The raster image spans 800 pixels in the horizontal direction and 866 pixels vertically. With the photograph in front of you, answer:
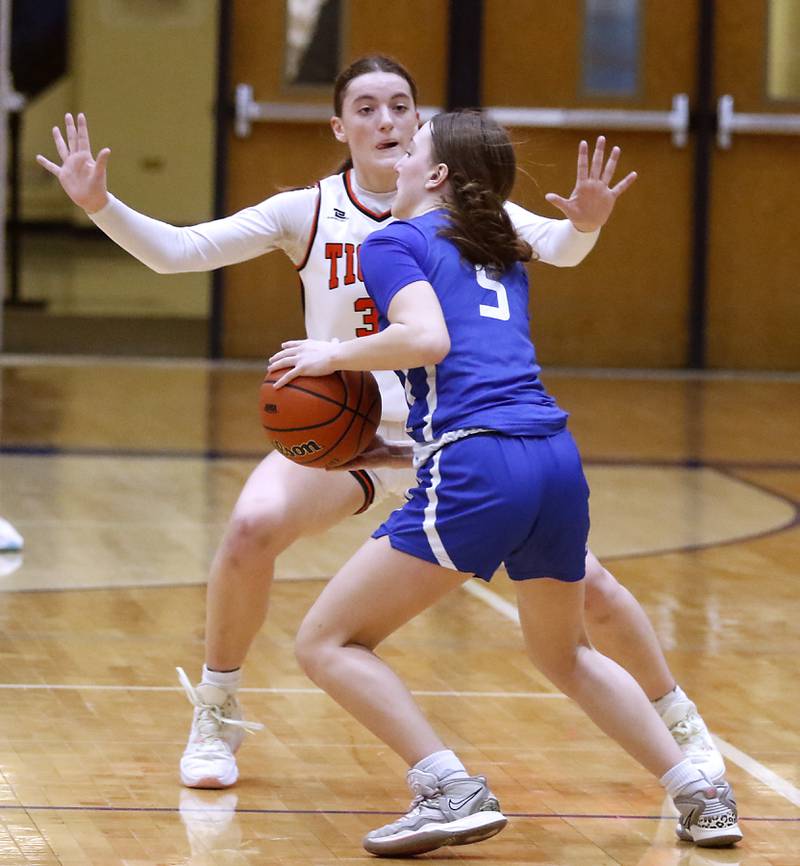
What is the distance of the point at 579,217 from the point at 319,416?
73 cm

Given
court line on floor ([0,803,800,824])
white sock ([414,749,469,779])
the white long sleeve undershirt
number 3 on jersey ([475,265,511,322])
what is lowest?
court line on floor ([0,803,800,824])

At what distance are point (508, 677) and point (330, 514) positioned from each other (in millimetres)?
1134

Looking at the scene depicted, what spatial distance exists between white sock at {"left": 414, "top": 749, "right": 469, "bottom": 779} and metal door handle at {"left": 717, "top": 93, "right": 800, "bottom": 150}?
33.4 ft

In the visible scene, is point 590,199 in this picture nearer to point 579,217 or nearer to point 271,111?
point 579,217

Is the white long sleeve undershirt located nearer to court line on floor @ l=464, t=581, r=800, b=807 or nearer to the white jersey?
the white jersey

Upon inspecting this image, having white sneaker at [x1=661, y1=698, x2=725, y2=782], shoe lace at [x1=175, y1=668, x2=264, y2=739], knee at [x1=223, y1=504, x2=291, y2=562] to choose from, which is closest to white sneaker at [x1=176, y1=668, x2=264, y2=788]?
shoe lace at [x1=175, y1=668, x2=264, y2=739]

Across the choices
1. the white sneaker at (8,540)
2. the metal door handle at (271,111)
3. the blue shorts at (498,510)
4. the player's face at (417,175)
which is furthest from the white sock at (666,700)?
the metal door handle at (271,111)

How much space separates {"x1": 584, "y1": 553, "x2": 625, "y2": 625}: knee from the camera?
3.71 meters

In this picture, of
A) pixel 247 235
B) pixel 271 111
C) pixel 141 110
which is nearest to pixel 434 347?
pixel 247 235

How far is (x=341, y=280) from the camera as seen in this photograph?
161 inches

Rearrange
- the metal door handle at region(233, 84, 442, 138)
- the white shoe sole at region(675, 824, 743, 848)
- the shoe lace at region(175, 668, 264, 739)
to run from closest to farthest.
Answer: the white shoe sole at region(675, 824, 743, 848), the shoe lace at region(175, 668, 264, 739), the metal door handle at region(233, 84, 442, 138)

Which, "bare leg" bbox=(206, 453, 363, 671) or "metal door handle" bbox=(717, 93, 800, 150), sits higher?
"metal door handle" bbox=(717, 93, 800, 150)

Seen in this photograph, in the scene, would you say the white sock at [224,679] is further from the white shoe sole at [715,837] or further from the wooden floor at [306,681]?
the white shoe sole at [715,837]

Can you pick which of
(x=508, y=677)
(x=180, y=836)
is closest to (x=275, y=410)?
(x=180, y=836)
